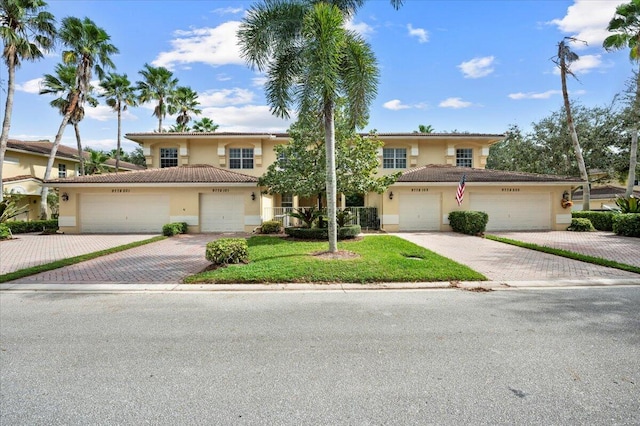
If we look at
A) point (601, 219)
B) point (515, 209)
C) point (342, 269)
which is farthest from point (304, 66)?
point (601, 219)

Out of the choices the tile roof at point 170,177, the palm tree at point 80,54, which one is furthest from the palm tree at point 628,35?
the palm tree at point 80,54

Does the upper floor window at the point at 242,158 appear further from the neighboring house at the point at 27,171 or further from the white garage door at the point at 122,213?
the neighboring house at the point at 27,171

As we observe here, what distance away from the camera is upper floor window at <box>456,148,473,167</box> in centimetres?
2484

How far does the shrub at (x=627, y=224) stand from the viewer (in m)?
15.7

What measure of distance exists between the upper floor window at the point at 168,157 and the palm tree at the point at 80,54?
274 inches

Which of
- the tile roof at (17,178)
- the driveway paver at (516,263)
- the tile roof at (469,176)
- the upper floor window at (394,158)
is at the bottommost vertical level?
the driveway paver at (516,263)

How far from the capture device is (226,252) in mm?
9406

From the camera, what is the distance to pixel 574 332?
485 cm

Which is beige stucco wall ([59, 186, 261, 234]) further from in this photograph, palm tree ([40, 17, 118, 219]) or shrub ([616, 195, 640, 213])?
shrub ([616, 195, 640, 213])

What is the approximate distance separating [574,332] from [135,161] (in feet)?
195

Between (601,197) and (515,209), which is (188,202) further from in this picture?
(601,197)

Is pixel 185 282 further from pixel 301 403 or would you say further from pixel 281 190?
pixel 281 190

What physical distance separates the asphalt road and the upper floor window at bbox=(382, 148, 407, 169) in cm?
1792

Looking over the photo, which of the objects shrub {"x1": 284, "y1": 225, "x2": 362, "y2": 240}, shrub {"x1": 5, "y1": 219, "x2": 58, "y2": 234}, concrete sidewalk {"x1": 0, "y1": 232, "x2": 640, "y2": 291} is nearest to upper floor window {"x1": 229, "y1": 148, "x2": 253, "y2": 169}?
concrete sidewalk {"x1": 0, "y1": 232, "x2": 640, "y2": 291}
